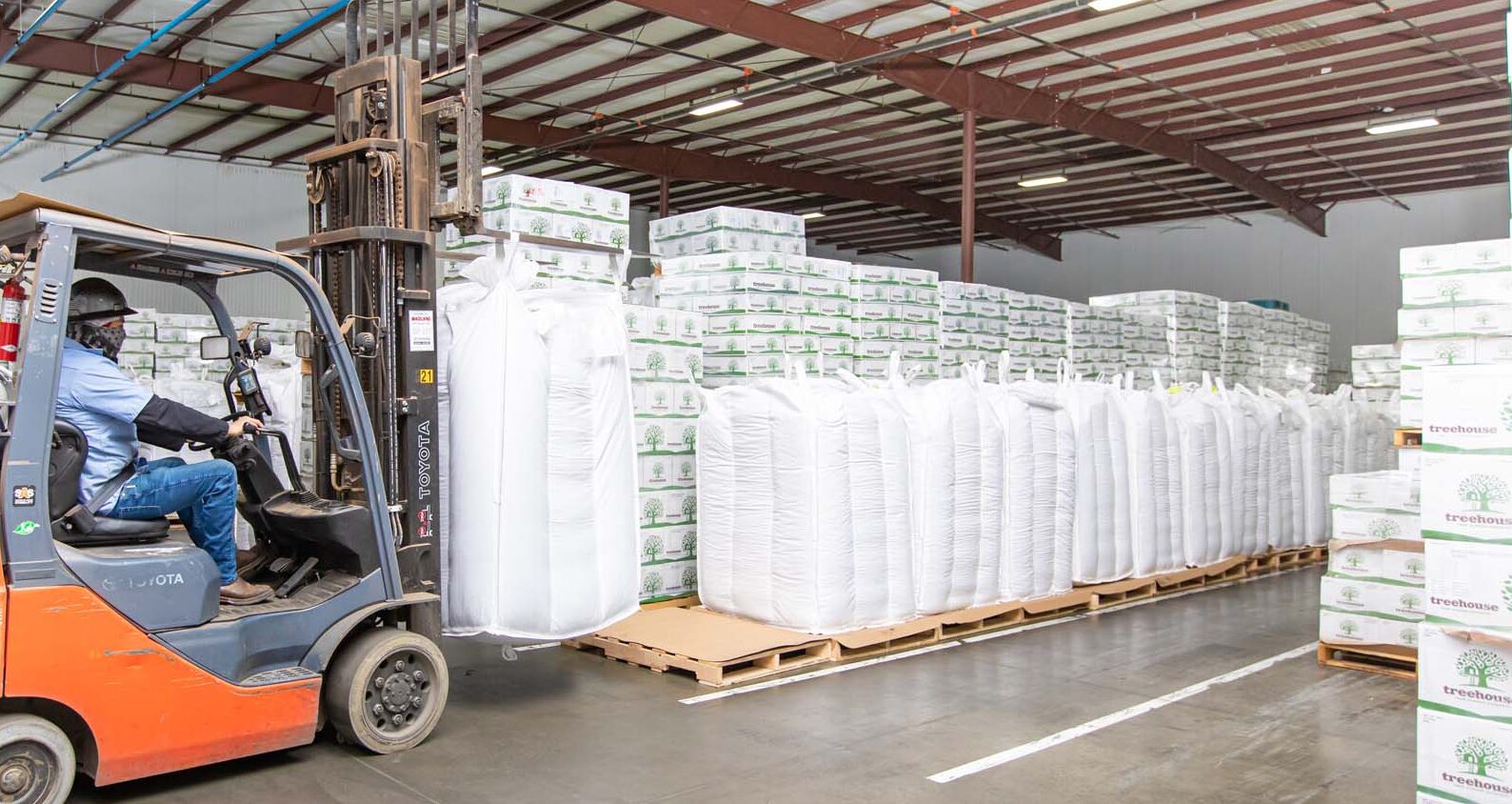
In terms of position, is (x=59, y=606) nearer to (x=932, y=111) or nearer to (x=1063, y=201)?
(x=932, y=111)

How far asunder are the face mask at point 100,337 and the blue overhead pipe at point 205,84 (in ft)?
17.9

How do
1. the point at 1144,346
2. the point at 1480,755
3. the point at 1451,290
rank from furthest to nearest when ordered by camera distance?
the point at 1144,346
the point at 1451,290
the point at 1480,755

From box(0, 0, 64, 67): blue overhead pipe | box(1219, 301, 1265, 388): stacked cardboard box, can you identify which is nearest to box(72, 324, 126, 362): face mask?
box(0, 0, 64, 67): blue overhead pipe

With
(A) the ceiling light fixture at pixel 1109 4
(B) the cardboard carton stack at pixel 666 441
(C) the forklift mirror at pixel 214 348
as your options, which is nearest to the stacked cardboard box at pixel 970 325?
(A) the ceiling light fixture at pixel 1109 4

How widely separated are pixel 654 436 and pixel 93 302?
387cm

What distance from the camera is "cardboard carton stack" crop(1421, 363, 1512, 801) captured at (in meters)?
3.92

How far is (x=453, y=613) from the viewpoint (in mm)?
5398

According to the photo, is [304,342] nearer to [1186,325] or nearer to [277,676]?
[277,676]

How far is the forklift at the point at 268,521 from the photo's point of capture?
12.4 ft

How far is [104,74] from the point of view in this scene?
40.1 ft

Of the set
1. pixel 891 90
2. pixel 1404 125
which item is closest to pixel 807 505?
pixel 891 90

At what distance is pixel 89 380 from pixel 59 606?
0.82m

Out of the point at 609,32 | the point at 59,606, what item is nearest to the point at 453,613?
the point at 59,606

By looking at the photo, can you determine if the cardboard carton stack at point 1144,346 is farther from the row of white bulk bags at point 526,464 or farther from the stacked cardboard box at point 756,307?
the row of white bulk bags at point 526,464
